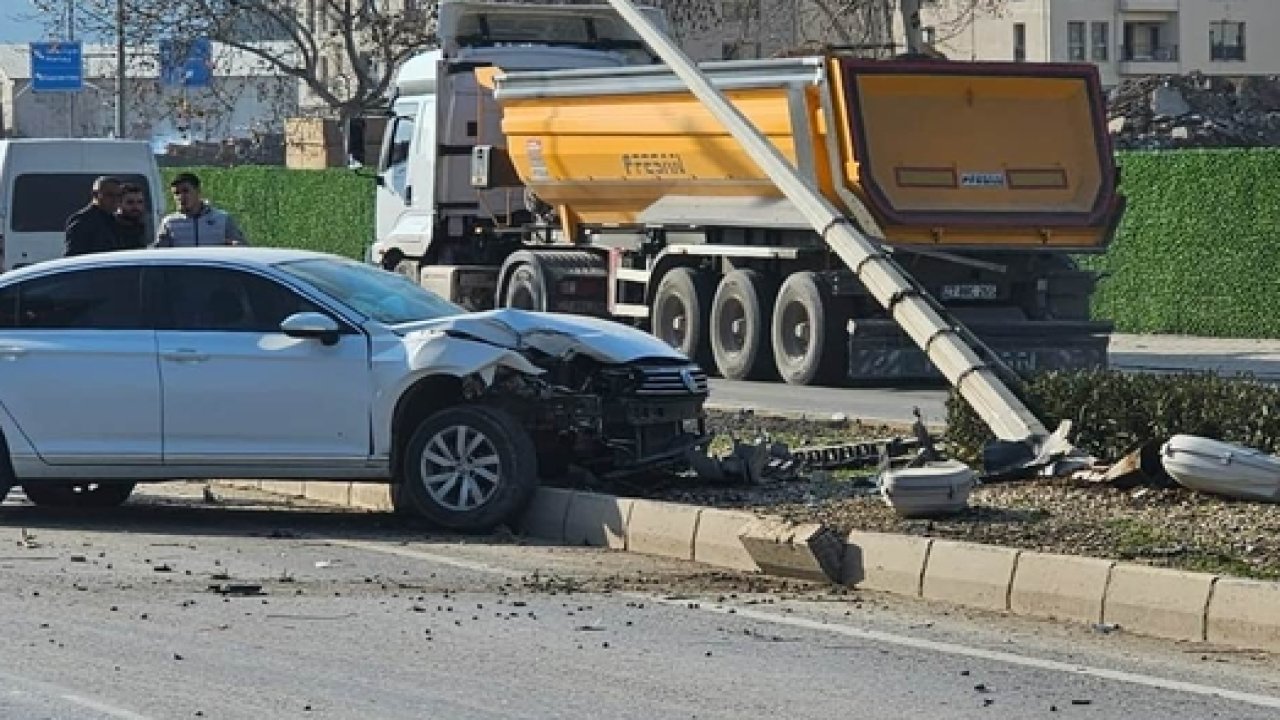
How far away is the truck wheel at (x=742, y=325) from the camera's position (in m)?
25.3

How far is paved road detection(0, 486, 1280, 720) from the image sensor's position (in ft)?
29.4

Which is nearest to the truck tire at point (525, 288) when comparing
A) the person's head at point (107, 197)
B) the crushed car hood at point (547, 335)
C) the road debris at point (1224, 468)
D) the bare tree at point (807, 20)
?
the bare tree at point (807, 20)

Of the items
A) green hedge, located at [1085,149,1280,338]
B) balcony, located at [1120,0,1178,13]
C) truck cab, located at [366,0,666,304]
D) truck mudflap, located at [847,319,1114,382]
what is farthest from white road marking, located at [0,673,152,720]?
Answer: balcony, located at [1120,0,1178,13]

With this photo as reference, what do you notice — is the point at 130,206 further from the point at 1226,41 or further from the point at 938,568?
the point at 1226,41

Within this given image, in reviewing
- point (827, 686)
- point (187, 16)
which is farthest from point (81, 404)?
point (187, 16)

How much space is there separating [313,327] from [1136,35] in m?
70.4

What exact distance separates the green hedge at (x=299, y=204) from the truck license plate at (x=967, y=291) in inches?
826

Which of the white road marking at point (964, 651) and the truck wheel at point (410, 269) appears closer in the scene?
the white road marking at point (964, 651)

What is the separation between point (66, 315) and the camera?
14.4 metres

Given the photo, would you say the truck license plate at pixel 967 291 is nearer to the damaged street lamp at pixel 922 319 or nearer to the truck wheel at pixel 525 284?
the damaged street lamp at pixel 922 319

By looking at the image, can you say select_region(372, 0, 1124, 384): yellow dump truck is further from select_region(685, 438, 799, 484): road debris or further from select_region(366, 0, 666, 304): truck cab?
select_region(685, 438, 799, 484): road debris

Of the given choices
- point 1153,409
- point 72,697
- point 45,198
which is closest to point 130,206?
point 1153,409

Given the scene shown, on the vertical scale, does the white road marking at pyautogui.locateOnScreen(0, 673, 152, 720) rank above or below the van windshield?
below

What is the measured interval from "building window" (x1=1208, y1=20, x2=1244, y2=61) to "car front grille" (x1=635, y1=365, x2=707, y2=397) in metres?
69.2
